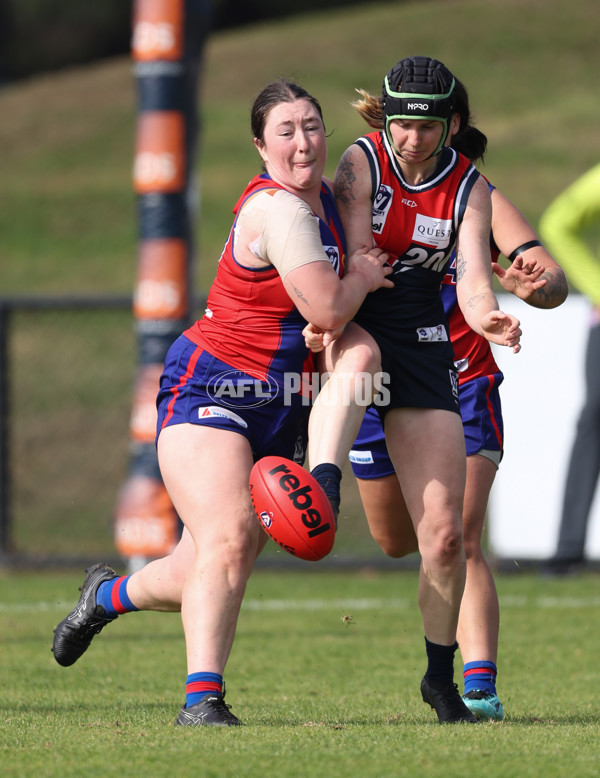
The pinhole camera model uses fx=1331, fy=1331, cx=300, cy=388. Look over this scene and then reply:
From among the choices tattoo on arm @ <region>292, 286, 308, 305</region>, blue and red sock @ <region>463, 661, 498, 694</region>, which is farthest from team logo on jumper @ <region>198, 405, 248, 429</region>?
blue and red sock @ <region>463, 661, 498, 694</region>

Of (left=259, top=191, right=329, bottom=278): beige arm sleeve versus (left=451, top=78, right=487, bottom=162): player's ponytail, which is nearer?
(left=259, top=191, right=329, bottom=278): beige arm sleeve

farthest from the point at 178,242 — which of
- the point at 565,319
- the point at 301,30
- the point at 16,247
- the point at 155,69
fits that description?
the point at 301,30

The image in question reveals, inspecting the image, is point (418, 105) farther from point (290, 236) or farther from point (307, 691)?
point (307, 691)

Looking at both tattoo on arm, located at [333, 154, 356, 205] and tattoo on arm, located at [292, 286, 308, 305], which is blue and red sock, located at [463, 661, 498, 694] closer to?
tattoo on arm, located at [292, 286, 308, 305]

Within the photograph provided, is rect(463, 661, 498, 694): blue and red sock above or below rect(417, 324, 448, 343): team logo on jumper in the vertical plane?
below

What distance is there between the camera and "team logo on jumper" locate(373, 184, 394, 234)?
15.3 ft

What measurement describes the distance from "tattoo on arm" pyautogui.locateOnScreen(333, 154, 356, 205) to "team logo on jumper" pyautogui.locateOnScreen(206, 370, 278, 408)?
0.69 m

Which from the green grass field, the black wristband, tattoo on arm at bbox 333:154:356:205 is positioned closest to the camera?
the green grass field

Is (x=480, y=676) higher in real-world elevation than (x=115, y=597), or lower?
lower

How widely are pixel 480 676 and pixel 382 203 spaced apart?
1.84 m

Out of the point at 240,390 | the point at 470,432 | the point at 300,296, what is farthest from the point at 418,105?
the point at 470,432

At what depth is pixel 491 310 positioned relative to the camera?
452 cm

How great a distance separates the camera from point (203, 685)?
4324mm

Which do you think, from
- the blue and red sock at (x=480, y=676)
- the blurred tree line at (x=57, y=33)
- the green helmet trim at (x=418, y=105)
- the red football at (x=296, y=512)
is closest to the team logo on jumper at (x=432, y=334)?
the green helmet trim at (x=418, y=105)
